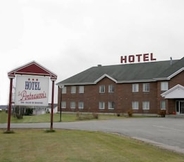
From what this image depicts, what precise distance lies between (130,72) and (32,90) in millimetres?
38684

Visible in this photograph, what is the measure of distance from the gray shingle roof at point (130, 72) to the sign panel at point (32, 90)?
31680 millimetres

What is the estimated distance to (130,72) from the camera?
185 ft

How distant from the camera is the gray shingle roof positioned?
163 feet

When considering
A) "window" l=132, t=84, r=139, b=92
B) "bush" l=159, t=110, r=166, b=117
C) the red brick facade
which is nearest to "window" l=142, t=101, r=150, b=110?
the red brick facade

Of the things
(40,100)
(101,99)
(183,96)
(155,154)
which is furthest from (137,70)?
(155,154)

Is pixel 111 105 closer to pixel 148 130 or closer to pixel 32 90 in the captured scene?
pixel 148 130

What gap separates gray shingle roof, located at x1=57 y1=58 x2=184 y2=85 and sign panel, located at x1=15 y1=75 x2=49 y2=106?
31680 millimetres

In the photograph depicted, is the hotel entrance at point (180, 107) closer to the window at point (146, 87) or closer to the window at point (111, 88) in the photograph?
the window at point (146, 87)

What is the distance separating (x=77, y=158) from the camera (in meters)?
9.30

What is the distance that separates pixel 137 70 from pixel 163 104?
970 centimetres

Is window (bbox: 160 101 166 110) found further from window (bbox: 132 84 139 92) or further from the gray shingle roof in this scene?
window (bbox: 132 84 139 92)

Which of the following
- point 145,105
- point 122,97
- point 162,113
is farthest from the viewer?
point 122,97

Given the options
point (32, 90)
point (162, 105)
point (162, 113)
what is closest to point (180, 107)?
point (162, 105)

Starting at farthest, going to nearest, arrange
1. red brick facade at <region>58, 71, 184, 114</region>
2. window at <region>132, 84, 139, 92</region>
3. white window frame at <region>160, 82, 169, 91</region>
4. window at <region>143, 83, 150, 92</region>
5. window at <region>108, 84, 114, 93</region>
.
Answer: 1. window at <region>108, 84, 114, 93</region>
2. window at <region>132, 84, 139, 92</region>
3. window at <region>143, 83, 150, 92</region>
4. white window frame at <region>160, 82, 169, 91</region>
5. red brick facade at <region>58, 71, 184, 114</region>
